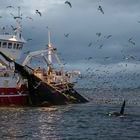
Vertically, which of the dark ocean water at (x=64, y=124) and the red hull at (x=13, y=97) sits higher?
the red hull at (x=13, y=97)

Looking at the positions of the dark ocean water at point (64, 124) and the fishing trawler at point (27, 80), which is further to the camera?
the fishing trawler at point (27, 80)

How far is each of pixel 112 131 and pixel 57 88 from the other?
32.7 m

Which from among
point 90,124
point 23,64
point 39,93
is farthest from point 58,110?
point 90,124

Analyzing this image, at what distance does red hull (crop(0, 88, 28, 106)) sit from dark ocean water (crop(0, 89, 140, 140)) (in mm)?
1665

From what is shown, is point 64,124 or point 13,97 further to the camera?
point 13,97

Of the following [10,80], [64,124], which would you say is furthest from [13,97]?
[64,124]

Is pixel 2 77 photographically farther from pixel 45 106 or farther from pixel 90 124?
pixel 90 124

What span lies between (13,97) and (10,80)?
8.29 ft

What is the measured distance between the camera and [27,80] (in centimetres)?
8669

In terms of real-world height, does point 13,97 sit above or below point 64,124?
above

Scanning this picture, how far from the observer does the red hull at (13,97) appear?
84.2 meters

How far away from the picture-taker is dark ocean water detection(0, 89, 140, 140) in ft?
181

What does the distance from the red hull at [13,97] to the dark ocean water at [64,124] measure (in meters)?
1.67

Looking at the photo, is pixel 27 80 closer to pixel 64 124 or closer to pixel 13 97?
pixel 13 97
